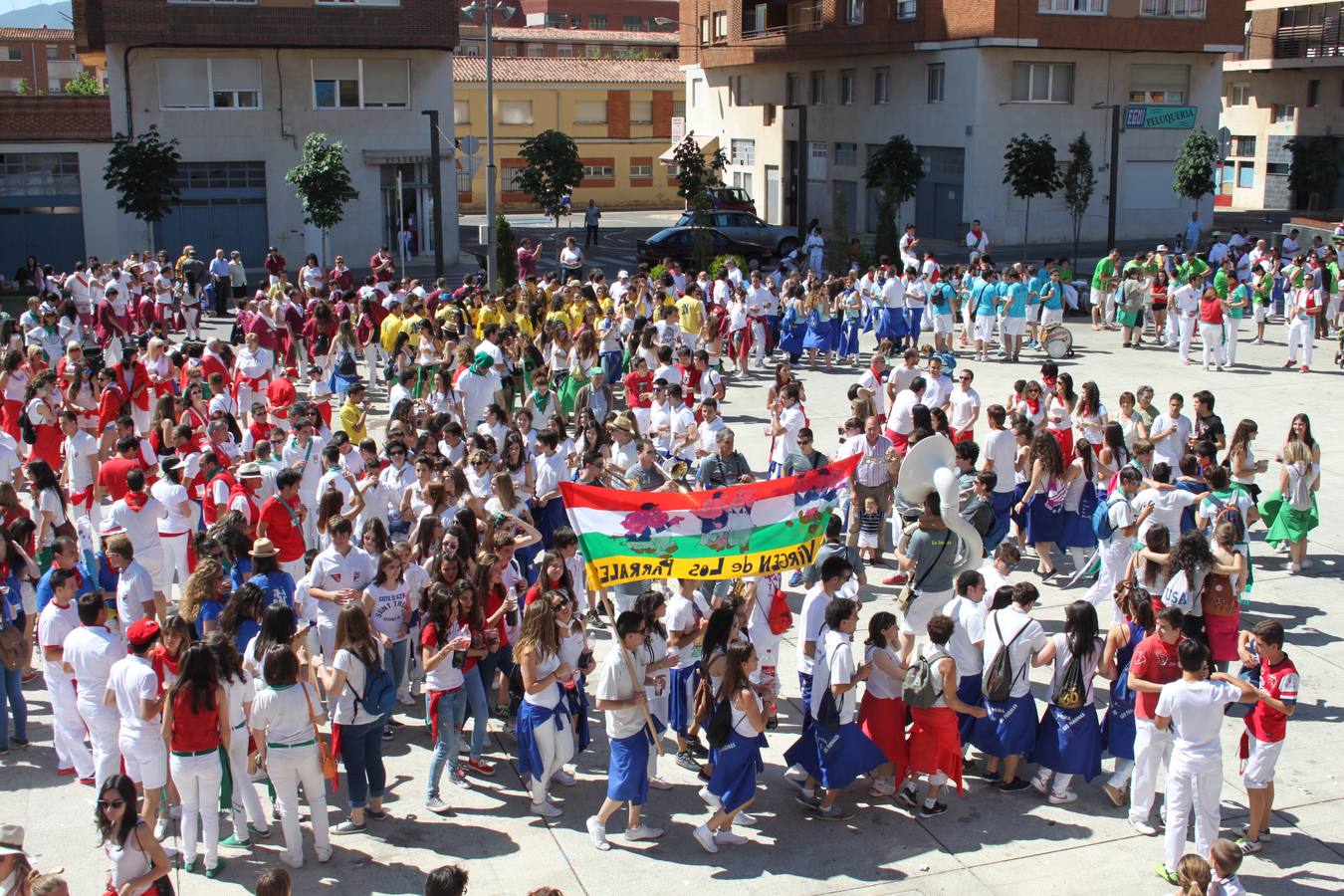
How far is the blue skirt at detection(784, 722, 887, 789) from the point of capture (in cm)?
813

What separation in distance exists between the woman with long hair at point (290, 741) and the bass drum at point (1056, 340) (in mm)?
17577

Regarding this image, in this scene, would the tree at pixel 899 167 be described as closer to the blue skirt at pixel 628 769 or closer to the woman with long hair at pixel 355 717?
the blue skirt at pixel 628 769

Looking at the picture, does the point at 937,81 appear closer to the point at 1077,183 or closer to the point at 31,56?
the point at 1077,183

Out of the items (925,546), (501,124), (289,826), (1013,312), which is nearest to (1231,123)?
(501,124)

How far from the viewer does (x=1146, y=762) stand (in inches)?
315

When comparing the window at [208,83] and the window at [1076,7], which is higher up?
the window at [1076,7]

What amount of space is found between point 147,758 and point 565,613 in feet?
8.23

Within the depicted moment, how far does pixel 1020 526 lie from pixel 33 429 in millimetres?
10076

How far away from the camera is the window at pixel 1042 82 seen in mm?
40375

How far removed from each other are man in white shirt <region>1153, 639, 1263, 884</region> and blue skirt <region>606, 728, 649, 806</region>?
9.81ft

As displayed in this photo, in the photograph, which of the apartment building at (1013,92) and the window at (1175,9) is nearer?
the apartment building at (1013,92)

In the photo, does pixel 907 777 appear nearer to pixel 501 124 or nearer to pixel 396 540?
pixel 396 540

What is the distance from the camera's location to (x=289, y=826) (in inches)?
299

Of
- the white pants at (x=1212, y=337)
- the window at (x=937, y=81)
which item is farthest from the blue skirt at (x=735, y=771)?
the window at (x=937, y=81)
